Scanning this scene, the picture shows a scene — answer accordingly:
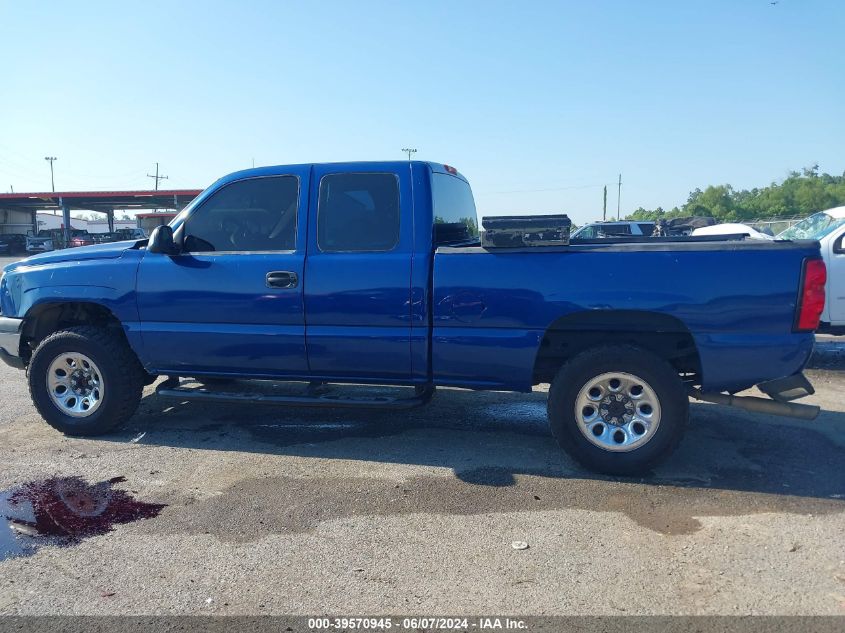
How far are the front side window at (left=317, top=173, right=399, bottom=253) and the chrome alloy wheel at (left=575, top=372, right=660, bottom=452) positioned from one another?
1763 mm

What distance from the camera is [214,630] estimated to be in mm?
2732

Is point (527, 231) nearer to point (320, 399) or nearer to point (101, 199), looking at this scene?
point (320, 399)

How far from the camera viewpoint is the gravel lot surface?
117 inches

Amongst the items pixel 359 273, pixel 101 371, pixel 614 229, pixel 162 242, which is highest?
pixel 614 229

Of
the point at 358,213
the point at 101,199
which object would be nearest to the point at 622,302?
the point at 358,213

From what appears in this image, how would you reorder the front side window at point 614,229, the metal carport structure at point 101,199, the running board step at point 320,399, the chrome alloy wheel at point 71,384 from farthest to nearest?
the metal carport structure at point 101,199
the front side window at point 614,229
the chrome alloy wheel at point 71,384
the running board step at point 320,399

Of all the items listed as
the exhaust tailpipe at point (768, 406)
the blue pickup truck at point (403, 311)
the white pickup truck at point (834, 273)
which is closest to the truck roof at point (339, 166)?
the blue pickup truck at point (403, 311)

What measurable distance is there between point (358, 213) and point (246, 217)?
95cm

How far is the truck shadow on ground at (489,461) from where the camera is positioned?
3.88 m

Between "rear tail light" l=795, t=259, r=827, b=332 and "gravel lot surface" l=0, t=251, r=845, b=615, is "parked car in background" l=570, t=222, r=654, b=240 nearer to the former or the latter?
"gravel lot surface" l=0, t=251, r=845, b=615

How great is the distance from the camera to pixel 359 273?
4.59m

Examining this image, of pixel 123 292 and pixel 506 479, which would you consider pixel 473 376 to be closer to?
pixel 506 479

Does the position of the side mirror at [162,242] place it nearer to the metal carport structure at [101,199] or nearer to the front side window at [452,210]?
the front side window at [452,210]

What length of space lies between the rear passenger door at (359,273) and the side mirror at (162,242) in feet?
3.61
